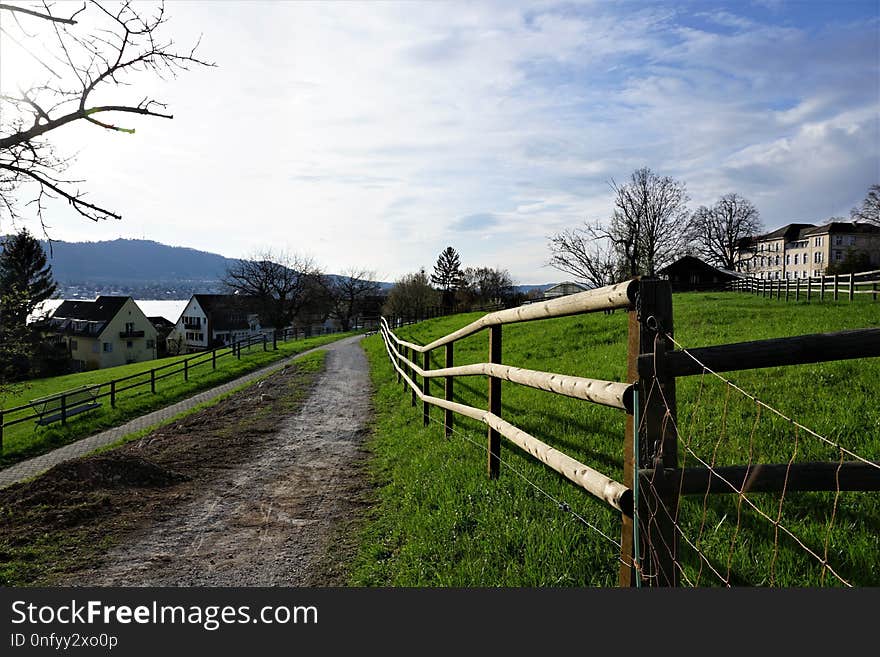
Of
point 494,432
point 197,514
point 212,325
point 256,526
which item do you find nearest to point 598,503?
point 494,432

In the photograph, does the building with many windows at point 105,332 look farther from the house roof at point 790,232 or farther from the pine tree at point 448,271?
the house roof at point 790,232

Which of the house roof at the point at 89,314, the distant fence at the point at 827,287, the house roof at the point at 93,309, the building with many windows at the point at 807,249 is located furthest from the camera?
the house roof at the point at 93,309

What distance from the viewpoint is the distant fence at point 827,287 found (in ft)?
80.9

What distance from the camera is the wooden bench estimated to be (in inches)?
652

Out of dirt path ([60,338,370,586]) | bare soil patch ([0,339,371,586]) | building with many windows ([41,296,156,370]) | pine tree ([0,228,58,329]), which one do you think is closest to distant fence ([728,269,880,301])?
dirt path ([60,338,370,586])

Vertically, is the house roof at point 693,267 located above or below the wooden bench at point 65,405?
above

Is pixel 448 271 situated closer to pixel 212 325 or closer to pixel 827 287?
pixel 212 325

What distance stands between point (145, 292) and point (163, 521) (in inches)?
4864

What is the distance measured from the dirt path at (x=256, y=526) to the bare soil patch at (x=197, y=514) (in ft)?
0.04

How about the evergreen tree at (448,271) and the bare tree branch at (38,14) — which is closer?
the bare tree branch at (38,14)

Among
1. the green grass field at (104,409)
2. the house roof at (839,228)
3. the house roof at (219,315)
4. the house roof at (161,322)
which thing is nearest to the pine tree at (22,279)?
the green grass field at (104,409)

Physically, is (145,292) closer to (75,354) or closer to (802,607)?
(75,354)

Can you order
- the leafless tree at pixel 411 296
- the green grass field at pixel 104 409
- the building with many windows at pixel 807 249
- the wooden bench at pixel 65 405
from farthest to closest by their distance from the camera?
1. the leafless tree at pixel 411 296
2. the building with many windows at pixel 807 249
3. the wooden bench at pixel 65 405
4. the green grass field at pixel 104 409

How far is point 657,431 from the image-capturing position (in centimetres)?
248
